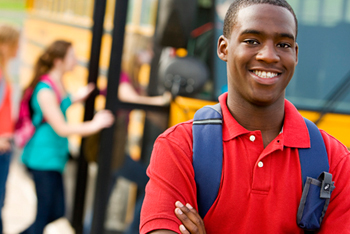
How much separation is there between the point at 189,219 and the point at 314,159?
1.12 feet

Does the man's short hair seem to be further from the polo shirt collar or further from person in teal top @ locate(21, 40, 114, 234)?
person in teal top @ locate(21, 40, 114, 234)

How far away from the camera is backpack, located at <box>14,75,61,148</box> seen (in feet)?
11.3

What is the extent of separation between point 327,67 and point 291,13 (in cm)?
167

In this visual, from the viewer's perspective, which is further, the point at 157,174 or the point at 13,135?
the point at 13,135

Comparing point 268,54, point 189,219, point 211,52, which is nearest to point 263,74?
point 268,54

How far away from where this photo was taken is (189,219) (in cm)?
119

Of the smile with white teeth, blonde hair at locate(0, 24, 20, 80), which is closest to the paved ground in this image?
blonde hair at locate(0, 24, 20, 80)

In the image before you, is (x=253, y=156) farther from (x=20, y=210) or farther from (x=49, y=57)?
(x=20, y=210)

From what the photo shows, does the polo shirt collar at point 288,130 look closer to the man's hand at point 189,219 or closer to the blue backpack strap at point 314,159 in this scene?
the blue backpack strap at point 314,159

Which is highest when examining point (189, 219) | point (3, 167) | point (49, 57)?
point (49, 57)

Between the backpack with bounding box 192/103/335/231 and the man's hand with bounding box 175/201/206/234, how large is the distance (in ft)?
0.13

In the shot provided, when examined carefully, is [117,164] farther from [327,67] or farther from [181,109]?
[327,67]

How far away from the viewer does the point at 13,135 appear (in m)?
3.41

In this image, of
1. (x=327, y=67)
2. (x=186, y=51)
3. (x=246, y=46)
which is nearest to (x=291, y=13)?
(x=246, y=46)
